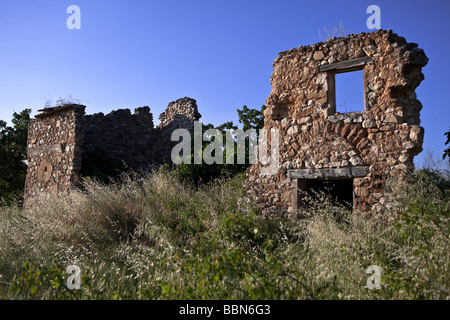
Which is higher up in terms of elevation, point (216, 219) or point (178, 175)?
point (178, 175)

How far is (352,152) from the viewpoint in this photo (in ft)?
21.3

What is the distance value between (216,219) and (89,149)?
22.7ft

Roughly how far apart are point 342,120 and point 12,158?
1427cm

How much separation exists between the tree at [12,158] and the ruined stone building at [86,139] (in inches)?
141

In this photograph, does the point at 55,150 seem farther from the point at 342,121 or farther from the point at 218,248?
the point at 342,121

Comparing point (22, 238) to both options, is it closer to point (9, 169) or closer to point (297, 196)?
point (297, 196)

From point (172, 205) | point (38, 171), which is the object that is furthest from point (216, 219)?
point (38, 171)

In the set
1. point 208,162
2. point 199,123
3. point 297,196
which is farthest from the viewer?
point 199,123

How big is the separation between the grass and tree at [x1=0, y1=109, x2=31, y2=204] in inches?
310

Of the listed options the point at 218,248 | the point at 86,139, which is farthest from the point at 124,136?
the point at 218,248

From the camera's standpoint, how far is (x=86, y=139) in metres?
11.8

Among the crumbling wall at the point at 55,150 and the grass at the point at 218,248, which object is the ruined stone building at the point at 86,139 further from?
the grass at the point at 218,248

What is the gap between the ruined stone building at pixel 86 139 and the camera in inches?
418
